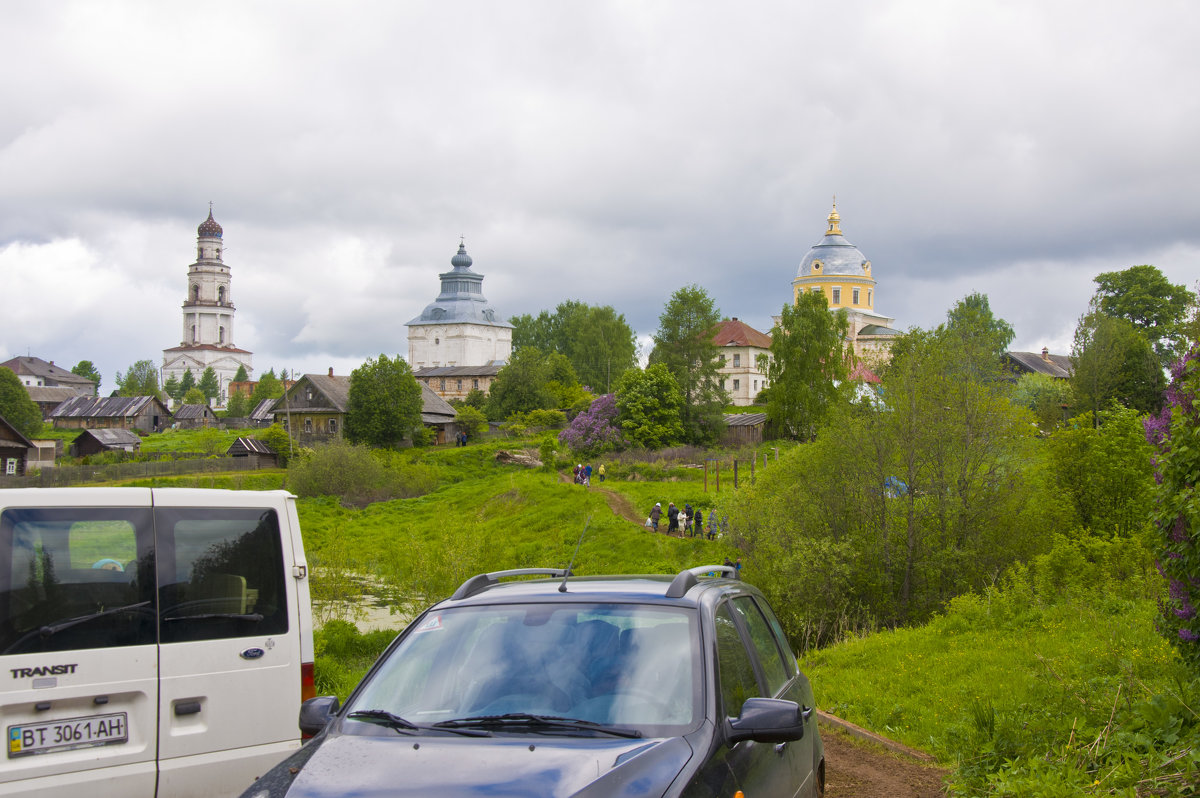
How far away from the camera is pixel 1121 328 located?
62.8 meters

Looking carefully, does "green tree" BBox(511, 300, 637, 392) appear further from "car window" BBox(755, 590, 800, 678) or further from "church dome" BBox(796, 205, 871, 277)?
"car window" BBox(755, 590, 800, 678)

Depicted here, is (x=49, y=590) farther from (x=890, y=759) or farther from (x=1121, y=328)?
(x=1121, y=328)

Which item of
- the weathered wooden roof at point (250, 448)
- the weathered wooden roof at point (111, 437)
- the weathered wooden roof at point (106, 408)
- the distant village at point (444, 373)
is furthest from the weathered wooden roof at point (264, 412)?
the weathered wooden roof at point (250, 448)

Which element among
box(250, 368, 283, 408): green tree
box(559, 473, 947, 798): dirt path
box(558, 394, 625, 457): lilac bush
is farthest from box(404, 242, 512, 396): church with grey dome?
box(559, 473, 947, 798): dirt path

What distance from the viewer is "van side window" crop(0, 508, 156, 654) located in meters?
→ 5.53

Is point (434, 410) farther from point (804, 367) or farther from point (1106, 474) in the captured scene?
point (1106, 474)

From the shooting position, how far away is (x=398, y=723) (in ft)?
13.7

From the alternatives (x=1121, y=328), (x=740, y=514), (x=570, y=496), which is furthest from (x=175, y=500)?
(x=1121, y=328)

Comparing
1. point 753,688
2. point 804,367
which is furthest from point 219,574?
point 804,367

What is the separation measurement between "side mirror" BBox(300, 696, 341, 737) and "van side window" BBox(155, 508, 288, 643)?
207 centimetres

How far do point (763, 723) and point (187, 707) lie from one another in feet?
12.5

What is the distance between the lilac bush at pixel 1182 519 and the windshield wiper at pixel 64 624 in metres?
7.03

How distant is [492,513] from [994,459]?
1080 inches

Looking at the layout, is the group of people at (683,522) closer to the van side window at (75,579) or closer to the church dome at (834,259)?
the van side window at (75,579)
